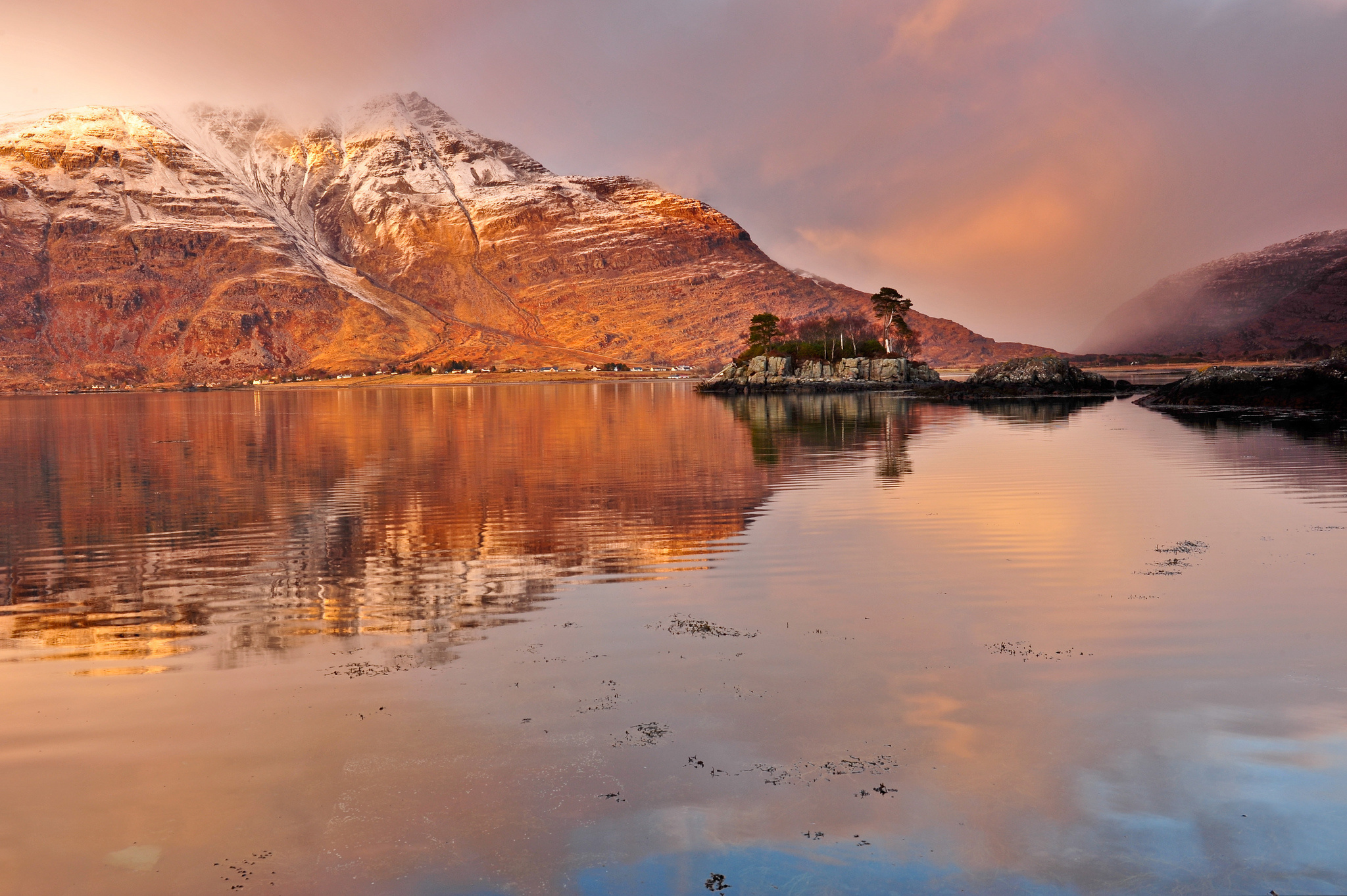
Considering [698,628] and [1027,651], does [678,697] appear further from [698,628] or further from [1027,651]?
[1027,651]

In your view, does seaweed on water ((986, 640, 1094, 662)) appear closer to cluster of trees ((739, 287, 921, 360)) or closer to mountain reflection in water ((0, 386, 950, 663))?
mountain reflection in water ((0, 386, 950, 663))

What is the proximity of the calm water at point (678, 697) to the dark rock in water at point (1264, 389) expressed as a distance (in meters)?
56.0

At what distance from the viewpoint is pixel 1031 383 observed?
129625 millimetres

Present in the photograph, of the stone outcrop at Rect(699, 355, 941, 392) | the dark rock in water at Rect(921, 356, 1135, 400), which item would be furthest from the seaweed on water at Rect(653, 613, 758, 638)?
the stone outcrop at Rect(699, 355, 941, 392)

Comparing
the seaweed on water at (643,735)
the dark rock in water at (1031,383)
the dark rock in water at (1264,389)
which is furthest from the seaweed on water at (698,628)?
the dark rock in water at (1031,383)

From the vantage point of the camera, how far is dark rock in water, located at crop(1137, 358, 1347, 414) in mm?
74875

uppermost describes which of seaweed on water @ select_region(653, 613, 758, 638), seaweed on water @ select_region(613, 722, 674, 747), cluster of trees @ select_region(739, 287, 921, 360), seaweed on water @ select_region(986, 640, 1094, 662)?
cluster of trees @ select_region(739, 287, 921, 360)

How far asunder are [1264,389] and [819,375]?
8416cm

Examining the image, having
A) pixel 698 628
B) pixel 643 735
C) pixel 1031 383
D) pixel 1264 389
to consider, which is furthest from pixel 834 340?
pixel 643 735

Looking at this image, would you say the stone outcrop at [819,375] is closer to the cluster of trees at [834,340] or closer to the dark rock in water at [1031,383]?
the cluster of trees at [834,340]

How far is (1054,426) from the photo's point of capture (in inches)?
2697

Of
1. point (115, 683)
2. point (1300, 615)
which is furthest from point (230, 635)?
point (1300, 615)

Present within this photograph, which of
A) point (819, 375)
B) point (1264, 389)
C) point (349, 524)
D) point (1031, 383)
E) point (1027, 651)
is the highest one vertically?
point (819, 375)

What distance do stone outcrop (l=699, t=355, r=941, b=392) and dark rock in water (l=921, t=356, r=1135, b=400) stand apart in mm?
23154
